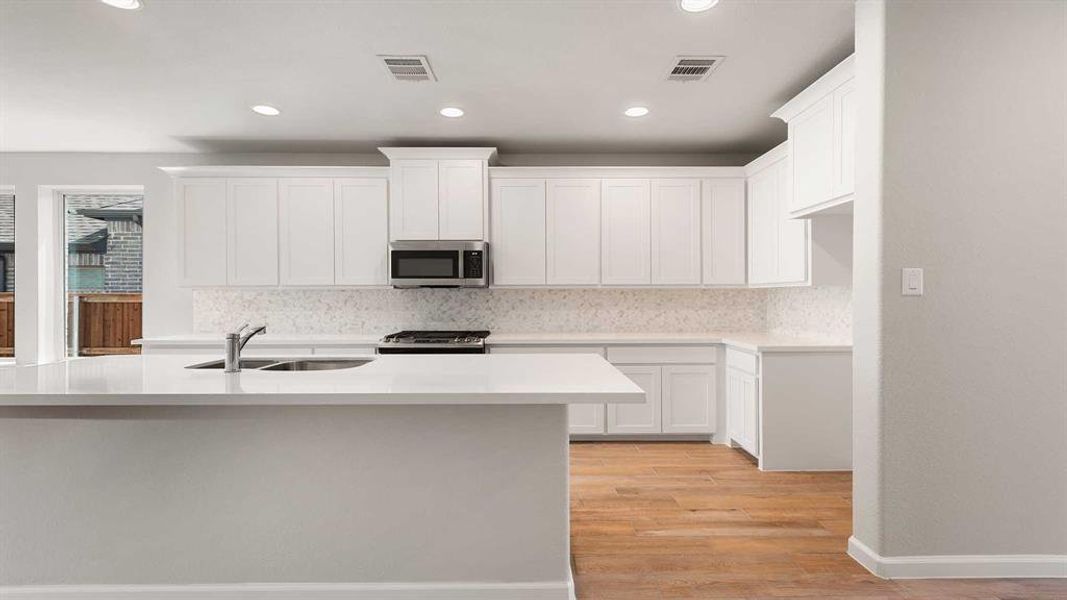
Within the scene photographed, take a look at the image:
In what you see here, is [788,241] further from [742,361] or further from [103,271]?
[103,271]

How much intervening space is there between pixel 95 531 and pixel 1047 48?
161 inches

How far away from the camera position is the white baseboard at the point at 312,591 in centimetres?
210

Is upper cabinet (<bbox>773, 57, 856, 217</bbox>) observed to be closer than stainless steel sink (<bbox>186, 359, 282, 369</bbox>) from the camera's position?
No

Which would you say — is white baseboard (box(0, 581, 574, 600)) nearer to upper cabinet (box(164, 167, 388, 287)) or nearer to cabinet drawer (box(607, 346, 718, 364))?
cabinet drawer (box(607, 346, 718, 364))

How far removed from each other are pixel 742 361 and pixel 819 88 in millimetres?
1864

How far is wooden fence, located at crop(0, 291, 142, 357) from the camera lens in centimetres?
512

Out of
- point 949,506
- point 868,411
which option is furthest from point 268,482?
point 949,506

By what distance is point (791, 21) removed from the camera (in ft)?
8.85

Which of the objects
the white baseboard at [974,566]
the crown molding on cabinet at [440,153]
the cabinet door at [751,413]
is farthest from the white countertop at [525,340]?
the white baseboard at [974,566]

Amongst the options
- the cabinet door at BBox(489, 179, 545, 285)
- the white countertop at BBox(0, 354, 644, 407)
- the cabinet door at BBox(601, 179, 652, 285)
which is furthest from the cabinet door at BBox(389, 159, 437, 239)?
the white countertop at BBox(0, 354, 644, 407)

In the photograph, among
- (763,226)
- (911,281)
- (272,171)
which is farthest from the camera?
(272,171)

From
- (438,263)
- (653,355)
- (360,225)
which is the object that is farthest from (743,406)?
(360,225)

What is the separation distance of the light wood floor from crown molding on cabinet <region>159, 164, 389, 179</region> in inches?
110

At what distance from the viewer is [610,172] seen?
4723mm
